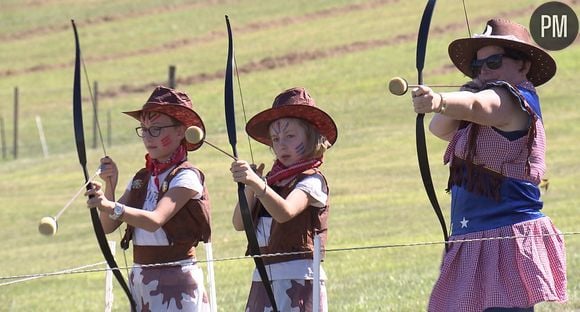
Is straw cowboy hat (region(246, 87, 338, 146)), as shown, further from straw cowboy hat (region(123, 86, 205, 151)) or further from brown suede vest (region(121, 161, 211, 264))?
brown suede vest (region(121, 161, 211, 264))

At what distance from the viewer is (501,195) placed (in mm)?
5348

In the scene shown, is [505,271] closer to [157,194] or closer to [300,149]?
[300,149]

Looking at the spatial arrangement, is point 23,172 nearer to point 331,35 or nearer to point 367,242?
point 367,242

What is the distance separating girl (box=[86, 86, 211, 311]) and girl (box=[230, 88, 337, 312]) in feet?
0.80

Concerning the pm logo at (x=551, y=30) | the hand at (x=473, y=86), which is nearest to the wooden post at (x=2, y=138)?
the pm logo at (x=551, y=30)

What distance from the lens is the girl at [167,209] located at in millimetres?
6094

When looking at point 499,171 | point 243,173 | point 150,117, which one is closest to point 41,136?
point 150,117

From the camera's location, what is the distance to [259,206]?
6.16 m

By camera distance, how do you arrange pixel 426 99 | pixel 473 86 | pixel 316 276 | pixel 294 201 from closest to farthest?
pixel 426 99 → pixel 473 86 → pixel 316 276 → pixel 294 201

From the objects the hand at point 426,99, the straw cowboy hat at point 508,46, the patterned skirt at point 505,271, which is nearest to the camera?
the hand at point 426,99

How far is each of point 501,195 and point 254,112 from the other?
96.7 feet

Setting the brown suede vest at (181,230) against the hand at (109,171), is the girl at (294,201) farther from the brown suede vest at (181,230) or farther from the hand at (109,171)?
the hand at (109,171)

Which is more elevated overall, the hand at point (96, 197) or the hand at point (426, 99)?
A: the hand at point (426, 99)

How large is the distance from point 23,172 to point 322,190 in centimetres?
2319
